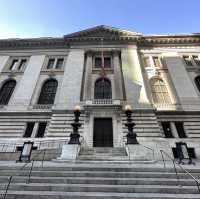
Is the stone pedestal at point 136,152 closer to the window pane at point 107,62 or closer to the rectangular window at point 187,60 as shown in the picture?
the window pane at point 107,62

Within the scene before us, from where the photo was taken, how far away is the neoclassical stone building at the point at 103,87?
19672 millimetres

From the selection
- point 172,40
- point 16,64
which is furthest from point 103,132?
point 172,40

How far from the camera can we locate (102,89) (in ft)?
80.9

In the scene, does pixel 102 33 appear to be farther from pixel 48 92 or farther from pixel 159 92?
pixel 159 92

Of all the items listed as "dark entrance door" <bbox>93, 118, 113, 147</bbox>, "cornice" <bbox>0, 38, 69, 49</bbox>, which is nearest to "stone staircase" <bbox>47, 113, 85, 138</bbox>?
"dark entrance door" <bbox>93, 118, 113, 147</bbox>

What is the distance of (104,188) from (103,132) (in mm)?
13106

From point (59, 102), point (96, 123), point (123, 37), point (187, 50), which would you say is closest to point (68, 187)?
point (96, 123)

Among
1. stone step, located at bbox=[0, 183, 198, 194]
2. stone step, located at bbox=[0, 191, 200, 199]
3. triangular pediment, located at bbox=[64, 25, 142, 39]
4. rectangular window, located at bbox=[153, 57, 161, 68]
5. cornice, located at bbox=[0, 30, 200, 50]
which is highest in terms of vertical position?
triangular pediment, located at bbox=[64, 25, 142, 39]

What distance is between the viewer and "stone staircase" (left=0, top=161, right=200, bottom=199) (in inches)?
253

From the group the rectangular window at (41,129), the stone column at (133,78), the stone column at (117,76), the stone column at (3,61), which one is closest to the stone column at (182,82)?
the stone column at (133,78)

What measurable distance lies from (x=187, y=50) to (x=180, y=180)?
1091 inches

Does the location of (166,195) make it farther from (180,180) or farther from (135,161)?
(135,161)

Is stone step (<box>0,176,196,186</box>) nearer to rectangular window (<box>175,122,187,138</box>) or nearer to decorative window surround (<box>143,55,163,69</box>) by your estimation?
rectangular window (<box>175,122,187,138</box>)

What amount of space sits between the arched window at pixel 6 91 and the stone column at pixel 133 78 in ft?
54.9
